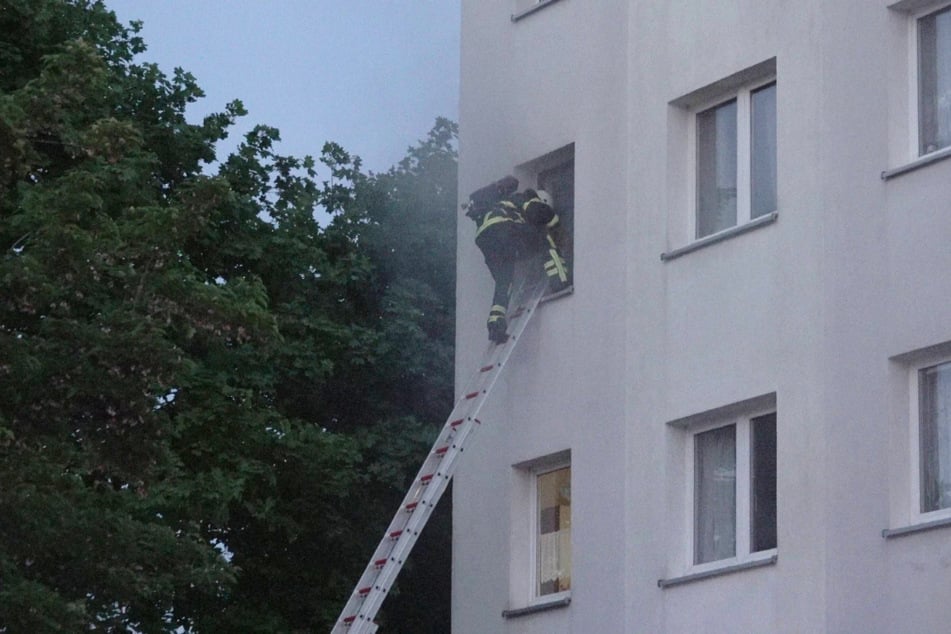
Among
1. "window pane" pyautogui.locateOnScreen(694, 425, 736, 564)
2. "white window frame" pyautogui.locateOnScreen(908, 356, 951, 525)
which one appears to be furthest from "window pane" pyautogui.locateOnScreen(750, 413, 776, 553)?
"white window frame" pyautogui.locateOnScreen(908, 356, 951, 525)

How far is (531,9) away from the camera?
1881 centimetres

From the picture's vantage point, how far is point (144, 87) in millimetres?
26906

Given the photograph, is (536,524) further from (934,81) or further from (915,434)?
(934,81)

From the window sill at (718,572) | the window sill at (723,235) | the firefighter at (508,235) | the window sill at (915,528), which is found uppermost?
the firefighter at (508,235)

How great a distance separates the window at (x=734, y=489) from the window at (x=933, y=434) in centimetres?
134

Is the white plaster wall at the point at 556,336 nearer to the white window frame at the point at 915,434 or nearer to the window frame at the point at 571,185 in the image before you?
the window frame at the point at 571,185

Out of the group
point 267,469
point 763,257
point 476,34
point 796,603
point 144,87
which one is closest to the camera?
point 796,603

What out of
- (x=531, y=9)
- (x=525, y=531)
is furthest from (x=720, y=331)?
(x=531, y=9)

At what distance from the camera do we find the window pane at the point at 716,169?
53.8 ft

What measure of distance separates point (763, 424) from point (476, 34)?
597cm

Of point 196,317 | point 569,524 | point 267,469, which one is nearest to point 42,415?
point 196,317

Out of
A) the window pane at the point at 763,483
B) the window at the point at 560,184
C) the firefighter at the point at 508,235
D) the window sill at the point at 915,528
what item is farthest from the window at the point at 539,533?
the window sill at the point at 915,528

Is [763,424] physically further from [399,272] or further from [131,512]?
[399,272]

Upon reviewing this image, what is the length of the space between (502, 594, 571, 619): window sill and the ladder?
1.20 meters
